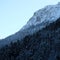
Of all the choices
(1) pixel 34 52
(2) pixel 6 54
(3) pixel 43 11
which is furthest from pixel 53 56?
(3) pixel 43 11

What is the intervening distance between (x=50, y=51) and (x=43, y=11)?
10600cm

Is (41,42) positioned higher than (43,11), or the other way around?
(43,11)

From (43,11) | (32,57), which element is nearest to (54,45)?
(32,57)

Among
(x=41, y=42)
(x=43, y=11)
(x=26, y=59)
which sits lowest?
(x=26, y=59)

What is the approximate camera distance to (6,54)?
5484cm

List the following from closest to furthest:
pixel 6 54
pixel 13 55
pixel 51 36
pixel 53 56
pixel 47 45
Result: pixel 53 56
pixel 47 45
pixel 51 36
pixel 13 55
pixel 6 54

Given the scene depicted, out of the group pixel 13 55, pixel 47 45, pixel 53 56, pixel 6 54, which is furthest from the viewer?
pixel 6 54

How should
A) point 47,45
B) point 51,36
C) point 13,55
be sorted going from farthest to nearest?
point 13,55 < point 51,36 < point 47,45

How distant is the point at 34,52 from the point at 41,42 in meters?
2.84

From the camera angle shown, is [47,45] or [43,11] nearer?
[47,45]

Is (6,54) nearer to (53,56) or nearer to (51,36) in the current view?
(51,36)

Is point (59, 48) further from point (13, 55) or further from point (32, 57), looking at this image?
point (13, 55)

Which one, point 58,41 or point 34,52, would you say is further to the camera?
point 34,52

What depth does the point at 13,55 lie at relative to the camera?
50.8 meters
